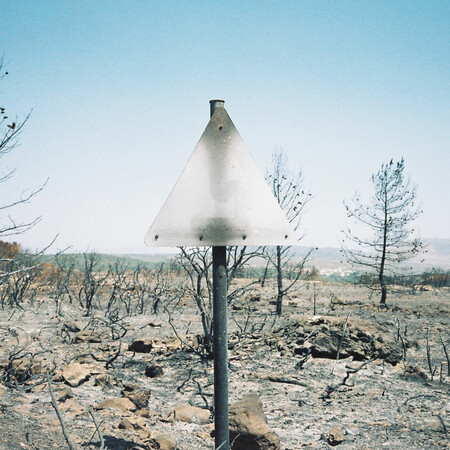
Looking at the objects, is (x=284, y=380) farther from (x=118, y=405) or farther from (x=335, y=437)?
(x=118, y=405)

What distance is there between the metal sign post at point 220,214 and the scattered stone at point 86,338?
553 cm

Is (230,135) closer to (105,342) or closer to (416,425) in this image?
(416,425)

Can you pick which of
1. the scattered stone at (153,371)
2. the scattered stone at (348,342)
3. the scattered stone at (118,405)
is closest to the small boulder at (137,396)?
the scattered stone at (118,405)

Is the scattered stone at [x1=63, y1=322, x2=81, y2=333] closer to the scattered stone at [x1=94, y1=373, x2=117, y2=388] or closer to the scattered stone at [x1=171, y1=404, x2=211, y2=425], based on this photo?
the scattered stone at [x1=94, y1=373, x2=117, y2=388]

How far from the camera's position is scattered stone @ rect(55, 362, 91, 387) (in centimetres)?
462

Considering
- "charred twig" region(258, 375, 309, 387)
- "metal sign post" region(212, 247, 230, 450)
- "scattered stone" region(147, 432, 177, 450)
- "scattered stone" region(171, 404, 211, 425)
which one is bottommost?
"charred twig" region(258, 375, 309, 387)

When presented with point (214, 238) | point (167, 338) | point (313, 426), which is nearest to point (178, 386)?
point (313, 426)

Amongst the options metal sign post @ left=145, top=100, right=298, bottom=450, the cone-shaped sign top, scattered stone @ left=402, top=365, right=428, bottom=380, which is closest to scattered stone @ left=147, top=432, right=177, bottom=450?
metal sign post @ left=145, top=100, right=298, bottom=450

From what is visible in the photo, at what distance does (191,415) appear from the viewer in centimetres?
409

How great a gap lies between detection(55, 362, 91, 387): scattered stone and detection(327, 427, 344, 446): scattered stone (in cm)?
281

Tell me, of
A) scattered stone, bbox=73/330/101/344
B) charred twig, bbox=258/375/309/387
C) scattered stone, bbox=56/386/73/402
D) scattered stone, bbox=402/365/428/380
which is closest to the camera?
scattered stone, bbox=56/386/73/402

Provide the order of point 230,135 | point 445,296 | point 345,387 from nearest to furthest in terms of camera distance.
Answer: point 230,135, point 345,387, point 445,296

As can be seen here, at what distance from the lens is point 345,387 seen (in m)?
5.27

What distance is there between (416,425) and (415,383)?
5.13 ft
